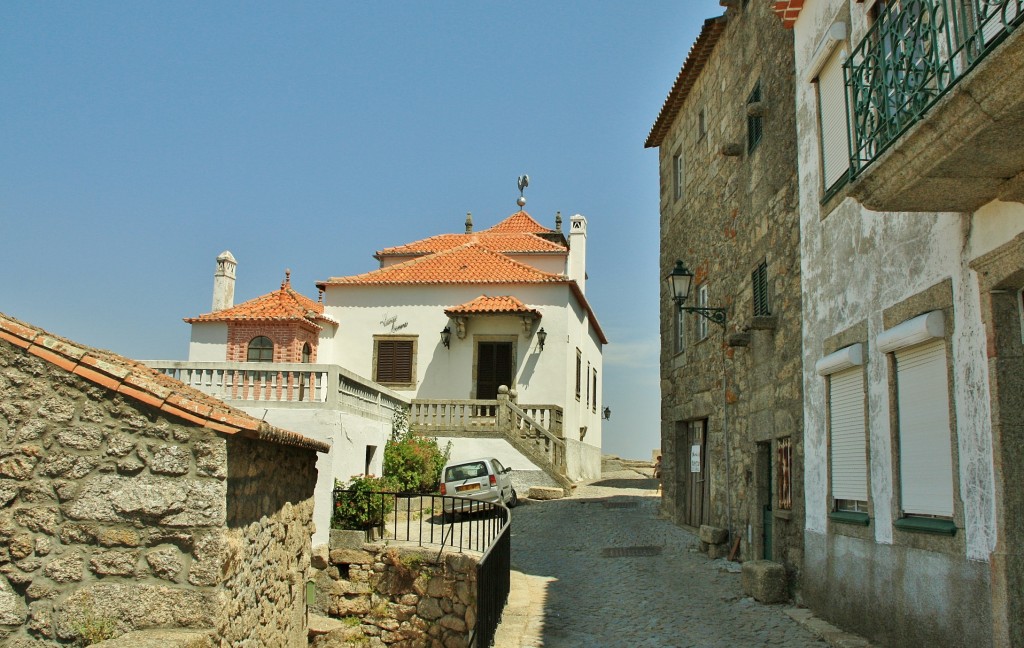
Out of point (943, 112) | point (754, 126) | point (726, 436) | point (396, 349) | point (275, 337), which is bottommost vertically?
point (726, 436)

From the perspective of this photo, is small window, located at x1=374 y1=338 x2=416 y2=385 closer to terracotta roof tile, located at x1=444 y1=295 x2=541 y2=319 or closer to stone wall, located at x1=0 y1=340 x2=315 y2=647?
terracotta roof tile, located at x1=444 y1=295 x2=541 y2=319

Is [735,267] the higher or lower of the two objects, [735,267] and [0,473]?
the higher

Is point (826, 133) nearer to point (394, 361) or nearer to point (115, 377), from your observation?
point (115, 377)

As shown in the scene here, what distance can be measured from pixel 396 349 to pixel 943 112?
22666mm

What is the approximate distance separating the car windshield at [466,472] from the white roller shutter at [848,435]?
10418 mm

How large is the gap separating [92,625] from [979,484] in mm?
6415

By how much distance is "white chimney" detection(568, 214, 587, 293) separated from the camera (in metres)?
30.4

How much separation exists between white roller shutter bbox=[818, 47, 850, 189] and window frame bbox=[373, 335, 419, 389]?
18352 mm

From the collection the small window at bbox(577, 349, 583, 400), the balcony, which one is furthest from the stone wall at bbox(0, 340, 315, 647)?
the small window at bbox(577, 349, 583, 400)

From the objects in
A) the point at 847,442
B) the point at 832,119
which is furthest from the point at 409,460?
the point at 832,119

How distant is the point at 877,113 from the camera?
5.92 m

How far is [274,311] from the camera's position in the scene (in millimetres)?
25906

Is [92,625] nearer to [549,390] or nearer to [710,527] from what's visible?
[710,527]

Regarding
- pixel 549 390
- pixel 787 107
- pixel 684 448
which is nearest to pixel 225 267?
pixel 549 390
